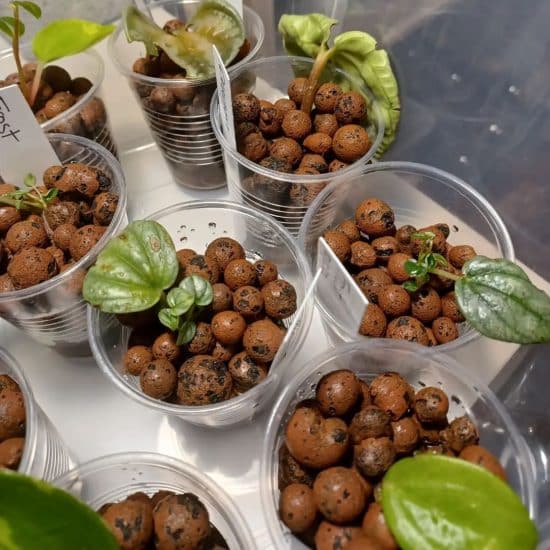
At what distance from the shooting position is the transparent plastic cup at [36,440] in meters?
0.72

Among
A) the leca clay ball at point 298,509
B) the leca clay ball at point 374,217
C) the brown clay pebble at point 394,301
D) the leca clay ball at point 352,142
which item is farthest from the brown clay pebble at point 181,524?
the leca clay ball at point 352,142

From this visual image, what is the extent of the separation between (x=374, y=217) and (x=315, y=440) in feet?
1.55

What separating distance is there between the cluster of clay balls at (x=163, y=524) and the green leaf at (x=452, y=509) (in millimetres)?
238

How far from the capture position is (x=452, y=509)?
0.58 metres

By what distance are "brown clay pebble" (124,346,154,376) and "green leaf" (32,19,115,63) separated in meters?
0.54

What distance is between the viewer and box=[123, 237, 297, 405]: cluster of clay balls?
2.60 feet

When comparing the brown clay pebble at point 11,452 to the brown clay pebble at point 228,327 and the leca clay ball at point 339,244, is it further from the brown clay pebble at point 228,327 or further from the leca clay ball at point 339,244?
the leca clay ball at point 339,244

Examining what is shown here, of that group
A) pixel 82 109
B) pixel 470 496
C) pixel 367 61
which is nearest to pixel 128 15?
pixel 82 109

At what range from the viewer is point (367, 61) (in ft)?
3.72

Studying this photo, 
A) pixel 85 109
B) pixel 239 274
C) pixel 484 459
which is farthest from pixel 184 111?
pixel 484 459

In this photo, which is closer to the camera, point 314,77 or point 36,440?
point 36,440

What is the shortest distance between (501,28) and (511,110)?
0.16 meters

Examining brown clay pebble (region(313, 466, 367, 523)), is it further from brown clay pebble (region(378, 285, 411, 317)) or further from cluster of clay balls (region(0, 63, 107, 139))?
cluster of clay balls (region(0, 63, 107, 139))

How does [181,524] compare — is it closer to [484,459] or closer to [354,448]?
[354,448]
